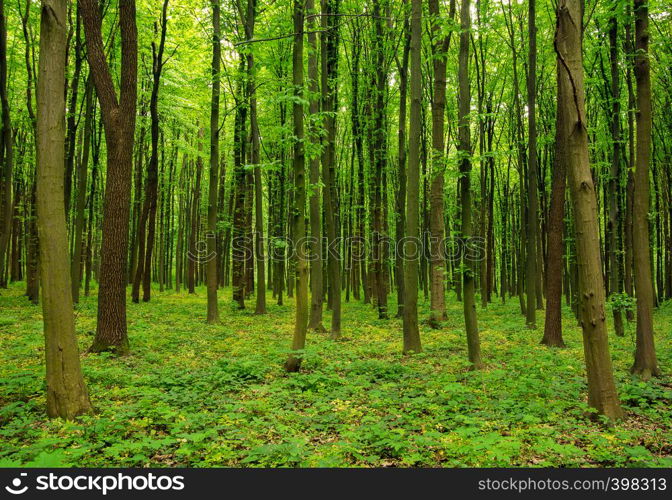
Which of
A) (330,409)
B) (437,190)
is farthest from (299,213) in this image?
(437,190)

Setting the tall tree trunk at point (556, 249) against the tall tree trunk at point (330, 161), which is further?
the tall tree trunk at point (330, 161)

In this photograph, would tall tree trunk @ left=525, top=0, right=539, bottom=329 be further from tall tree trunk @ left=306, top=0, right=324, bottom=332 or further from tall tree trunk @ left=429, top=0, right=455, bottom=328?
tall tree trunk @ left=306, top=0, right=324, bottom=332

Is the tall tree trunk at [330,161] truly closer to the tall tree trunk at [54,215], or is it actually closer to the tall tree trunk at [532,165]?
the tall tree trunk at [532,165]

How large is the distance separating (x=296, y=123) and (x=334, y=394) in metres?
5.01

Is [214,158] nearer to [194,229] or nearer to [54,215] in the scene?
[54,215]

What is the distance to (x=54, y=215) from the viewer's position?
5.22 metres

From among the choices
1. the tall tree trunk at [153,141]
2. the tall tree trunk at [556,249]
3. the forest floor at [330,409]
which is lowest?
the forest floor at [330,409]

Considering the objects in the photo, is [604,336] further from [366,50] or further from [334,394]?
[366,50]

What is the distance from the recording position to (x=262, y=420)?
558 cm

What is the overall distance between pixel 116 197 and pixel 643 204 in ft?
35.2

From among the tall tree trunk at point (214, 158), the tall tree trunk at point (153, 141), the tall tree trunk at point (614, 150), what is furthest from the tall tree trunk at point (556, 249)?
the tall tree trunk at point (153, 141)

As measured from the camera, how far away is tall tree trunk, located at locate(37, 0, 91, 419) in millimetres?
5188

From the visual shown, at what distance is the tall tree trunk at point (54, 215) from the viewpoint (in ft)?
17.0
